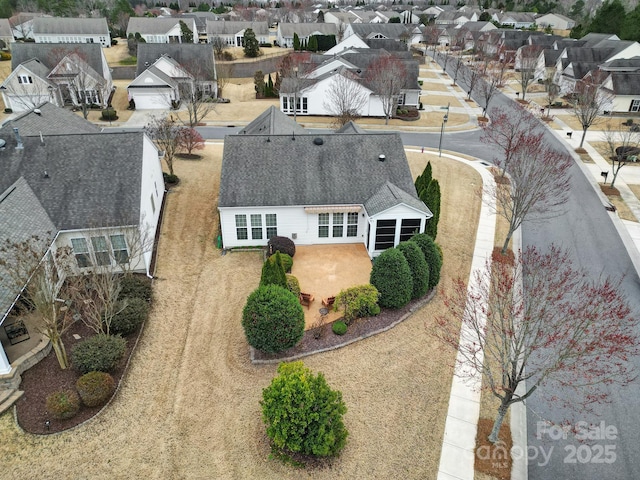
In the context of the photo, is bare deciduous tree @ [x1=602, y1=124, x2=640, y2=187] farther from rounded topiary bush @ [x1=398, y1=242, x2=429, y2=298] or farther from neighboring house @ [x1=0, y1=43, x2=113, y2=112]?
neighboring house @ [x1=0, y1=43, x2=113, y2=112]

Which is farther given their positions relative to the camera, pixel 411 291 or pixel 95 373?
pixel 411 291

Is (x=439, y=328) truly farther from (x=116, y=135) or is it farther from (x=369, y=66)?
(x=369, y=66)

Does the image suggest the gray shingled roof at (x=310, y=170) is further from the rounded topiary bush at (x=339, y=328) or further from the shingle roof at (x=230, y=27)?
the shingle roof at (x=230, y=27)

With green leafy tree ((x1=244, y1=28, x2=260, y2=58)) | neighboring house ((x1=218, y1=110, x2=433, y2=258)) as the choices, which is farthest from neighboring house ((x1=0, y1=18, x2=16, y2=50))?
neighboring house ((x1=218, y1=110, x2=433, y2=258))

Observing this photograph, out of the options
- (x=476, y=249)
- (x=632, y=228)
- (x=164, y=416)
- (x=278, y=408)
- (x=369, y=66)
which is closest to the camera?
(x=278, y=408)

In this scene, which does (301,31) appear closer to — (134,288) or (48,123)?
(48,123)

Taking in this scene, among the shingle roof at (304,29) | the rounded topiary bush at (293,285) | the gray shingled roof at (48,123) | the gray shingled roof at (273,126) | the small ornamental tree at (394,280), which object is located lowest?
the rounded topiary bush at (293,285)

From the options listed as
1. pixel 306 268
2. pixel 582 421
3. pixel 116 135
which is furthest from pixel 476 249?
pixel 116 135

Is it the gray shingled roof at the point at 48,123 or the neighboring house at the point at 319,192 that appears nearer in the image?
the neighboring house at the point at 319,192

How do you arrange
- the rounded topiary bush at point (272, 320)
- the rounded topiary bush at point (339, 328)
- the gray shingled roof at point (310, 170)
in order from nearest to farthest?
the rounded topiary bush at point (272, 320) → the rounded topiary bush at point (339, 328) → the gray shingled roof at point (310, 170)

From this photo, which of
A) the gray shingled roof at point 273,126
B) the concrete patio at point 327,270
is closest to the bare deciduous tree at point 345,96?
the gray shingled roof at point 273,126
